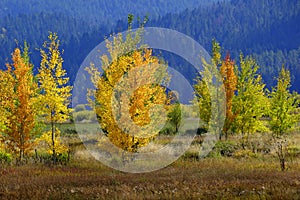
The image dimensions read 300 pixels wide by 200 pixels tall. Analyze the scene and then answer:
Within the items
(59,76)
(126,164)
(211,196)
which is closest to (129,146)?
(126,164)

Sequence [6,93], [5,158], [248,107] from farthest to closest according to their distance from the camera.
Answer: [248,107]
[5,158]
[6,93]

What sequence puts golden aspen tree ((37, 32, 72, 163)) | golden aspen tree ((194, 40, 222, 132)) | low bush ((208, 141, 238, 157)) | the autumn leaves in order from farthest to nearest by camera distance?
golden aspen tree ((194, 40, 222, 132)), low bush ((208, 141, 238, 157)), the autumn leaves, golden aspen tree ((37, 32, 72, 163))

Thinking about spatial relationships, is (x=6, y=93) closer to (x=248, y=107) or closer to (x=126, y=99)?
(x=126, y=99)

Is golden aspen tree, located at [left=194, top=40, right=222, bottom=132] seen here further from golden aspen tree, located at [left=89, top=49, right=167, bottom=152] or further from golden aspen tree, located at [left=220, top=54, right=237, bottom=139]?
golden aspen tree, located at [left=89, top=49, right=167, bottom=152]

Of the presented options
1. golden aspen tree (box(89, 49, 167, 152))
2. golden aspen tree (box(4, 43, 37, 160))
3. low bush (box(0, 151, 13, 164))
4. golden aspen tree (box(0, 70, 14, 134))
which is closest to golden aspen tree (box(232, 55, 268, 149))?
golden aspen tree (box(89, 49, 167, 152))

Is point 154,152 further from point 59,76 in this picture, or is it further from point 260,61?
point 260,61

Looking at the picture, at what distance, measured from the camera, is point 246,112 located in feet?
91.4

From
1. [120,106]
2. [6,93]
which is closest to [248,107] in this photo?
[120,106]

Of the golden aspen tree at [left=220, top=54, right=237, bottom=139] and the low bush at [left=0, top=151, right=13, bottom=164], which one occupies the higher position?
the golden aspen tree at [left=220, top=54, right=237, bottom=139]

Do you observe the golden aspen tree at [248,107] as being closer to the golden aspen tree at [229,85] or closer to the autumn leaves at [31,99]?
the golden aspen tree at [229,85]

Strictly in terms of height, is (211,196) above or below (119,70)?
below

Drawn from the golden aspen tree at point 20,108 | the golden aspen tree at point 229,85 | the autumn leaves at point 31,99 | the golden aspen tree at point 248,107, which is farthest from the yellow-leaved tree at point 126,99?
the golden aspen tree at point 248,107

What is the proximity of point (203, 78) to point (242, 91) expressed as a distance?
277 centimetres

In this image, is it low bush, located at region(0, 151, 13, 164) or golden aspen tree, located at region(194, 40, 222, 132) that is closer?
low bush, located at region(0, 151, 13, 164)
